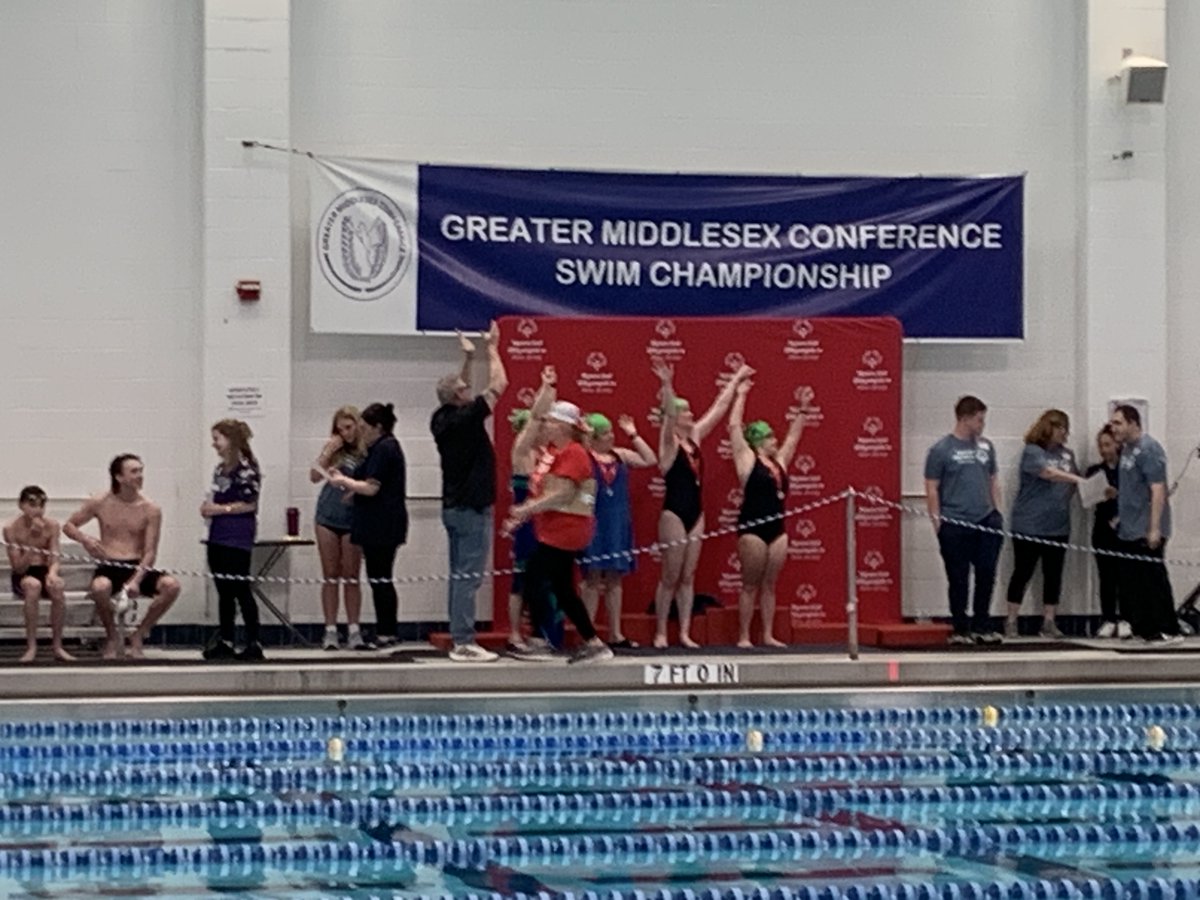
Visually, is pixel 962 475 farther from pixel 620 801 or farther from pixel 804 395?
pixel 620 801

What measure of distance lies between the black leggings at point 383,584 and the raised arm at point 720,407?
2.10 meters

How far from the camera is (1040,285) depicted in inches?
643

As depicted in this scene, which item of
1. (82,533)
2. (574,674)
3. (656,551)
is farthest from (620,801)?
(82,533)

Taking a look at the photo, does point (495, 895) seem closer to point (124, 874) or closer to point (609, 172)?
point (124, 874)

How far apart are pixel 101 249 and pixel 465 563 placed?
3720 millimetres

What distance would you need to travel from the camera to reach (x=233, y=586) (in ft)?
44.6

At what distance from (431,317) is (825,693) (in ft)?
14.4

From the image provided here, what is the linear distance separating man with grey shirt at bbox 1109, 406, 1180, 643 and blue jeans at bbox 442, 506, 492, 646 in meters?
4.37

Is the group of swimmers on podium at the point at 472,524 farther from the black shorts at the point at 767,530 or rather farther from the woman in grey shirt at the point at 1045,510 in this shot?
the woman in grey shirt at the point at 1045,510

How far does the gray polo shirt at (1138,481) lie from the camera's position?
14.7m

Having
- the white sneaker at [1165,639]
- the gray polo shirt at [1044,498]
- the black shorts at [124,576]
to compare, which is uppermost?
the gray polo shirt at [1044,498]

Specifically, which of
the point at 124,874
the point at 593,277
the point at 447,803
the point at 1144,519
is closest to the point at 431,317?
the point at 593,277

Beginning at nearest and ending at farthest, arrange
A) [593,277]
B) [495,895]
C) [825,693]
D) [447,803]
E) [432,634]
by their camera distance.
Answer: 1. [495,895]
2. [447,803]
3. [825,693]
4. [432,634]
5. [593,277]

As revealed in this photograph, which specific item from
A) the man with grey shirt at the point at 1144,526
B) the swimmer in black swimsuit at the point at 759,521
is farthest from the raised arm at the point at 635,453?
the man with grey shirt at the point at 1144,526
